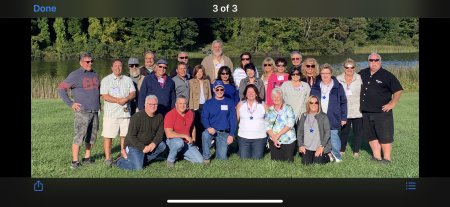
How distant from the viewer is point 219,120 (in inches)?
266

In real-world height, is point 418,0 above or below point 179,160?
above

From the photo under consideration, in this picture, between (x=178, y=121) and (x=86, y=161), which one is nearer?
(x=86, y=161)

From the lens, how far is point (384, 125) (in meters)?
5.91

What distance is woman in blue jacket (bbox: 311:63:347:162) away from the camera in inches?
261

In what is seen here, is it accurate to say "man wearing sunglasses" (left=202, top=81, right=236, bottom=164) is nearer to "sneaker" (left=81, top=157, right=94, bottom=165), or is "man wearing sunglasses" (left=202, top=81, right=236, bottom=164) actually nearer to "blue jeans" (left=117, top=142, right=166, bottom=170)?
"blue jeans" (left=117, top=142, right=166, bottom=170)

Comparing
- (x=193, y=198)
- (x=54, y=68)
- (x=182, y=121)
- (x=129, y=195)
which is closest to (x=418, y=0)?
(x=193, y=198)

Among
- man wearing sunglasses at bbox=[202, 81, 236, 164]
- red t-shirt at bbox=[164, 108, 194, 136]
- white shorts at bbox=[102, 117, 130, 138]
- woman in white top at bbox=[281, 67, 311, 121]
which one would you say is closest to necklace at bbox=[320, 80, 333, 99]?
woman in white top at bbox=[281, 67, 311, 121]

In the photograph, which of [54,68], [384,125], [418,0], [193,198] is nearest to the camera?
[418,0]

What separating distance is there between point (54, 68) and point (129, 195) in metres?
9.46

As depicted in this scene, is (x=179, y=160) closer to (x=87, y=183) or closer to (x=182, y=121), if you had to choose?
(x=182, y=121)

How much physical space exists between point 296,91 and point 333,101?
55 centimetres

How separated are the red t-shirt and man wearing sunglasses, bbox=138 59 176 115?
250 mm

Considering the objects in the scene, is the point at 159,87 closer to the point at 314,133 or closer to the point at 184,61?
the point at 184,61

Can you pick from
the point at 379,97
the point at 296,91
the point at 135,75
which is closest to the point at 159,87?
the point at 135,75
